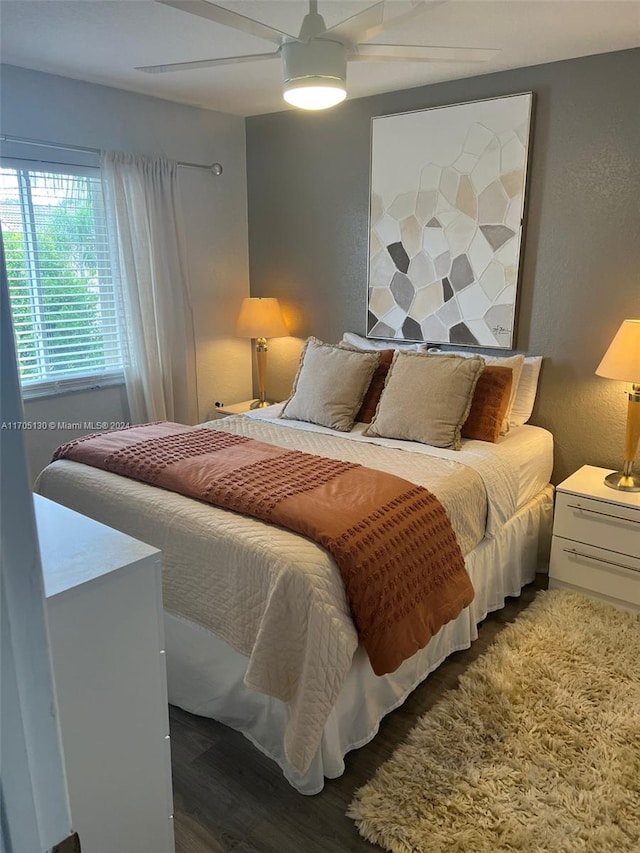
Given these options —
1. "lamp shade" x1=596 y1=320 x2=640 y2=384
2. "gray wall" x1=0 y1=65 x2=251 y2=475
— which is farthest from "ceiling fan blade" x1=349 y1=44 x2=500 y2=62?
"gray wall" x1=0 y1=65 x2=251 y2=475

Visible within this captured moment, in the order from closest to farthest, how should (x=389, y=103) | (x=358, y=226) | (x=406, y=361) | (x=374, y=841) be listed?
(x=374, y=841), (x=406, y=361), (x=389, y=103), (x=358, y=226)

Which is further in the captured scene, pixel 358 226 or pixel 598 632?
pixel 358 226

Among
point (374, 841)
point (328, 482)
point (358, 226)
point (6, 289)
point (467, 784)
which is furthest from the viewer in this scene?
point (358, 226)

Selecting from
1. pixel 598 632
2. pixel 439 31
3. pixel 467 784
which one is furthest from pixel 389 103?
pixel 467 784

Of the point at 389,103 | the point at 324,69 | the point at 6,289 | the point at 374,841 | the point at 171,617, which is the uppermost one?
the point at 389,103

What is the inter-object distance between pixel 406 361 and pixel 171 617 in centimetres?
166

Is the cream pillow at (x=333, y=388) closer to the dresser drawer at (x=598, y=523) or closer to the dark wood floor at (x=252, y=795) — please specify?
the dresser drawer at (x=598, y=523)

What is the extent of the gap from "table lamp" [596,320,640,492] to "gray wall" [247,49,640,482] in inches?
9.7

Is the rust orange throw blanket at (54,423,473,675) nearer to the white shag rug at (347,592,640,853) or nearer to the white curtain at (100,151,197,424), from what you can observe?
the white shag rug at (347,592,640,853)

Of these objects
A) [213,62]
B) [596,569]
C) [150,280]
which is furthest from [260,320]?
[596,569]

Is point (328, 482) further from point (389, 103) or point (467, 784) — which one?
point (389, 103)

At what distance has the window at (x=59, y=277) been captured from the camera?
3143mm

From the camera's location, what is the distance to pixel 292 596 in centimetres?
180

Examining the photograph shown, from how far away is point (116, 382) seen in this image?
145 inches
